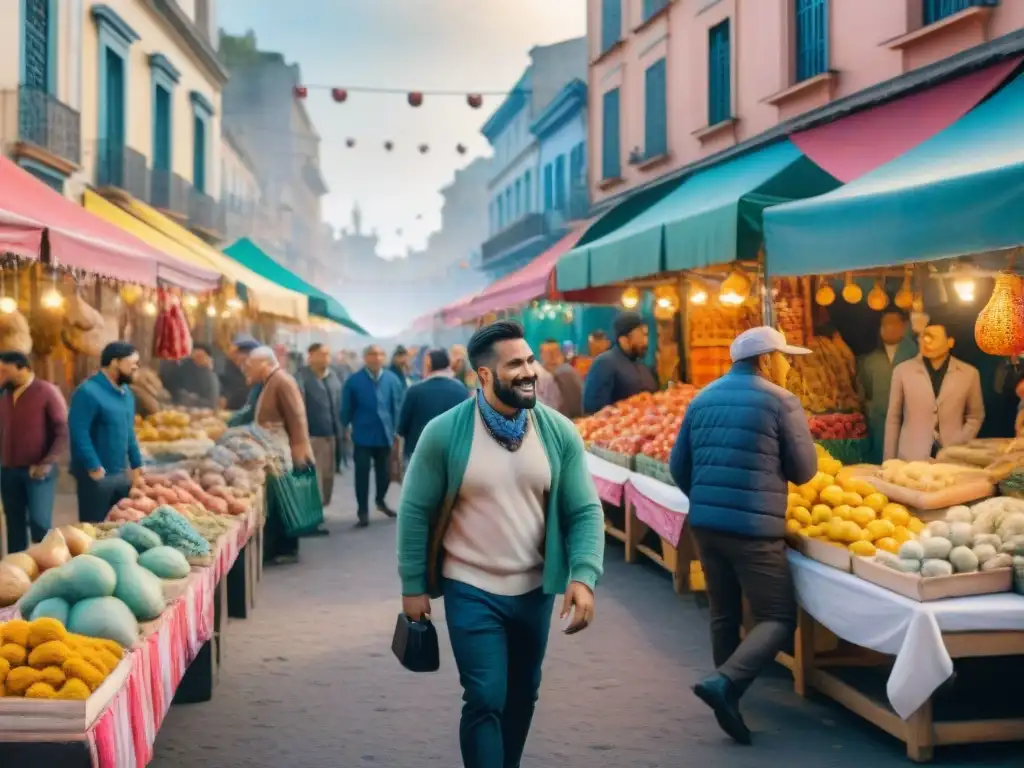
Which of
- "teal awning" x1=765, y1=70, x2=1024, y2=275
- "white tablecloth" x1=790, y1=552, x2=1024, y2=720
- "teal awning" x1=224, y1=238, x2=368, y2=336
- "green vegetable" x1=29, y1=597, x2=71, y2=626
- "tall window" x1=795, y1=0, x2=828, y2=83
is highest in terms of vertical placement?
"tall window" x1=795, y1=0, x2=828, y2=83

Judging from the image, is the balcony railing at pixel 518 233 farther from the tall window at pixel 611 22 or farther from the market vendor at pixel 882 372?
the market vendor at pixel 882 372

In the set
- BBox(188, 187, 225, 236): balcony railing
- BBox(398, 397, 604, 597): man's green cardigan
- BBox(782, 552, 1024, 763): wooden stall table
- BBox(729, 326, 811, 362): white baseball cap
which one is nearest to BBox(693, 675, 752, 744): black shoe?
BBox(782, 552, 1024, 763): wooden stall table

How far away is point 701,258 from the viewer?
8.44 m

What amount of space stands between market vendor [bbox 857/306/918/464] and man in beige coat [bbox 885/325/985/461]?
5.03 ft

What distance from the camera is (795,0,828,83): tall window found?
1270 centimetres

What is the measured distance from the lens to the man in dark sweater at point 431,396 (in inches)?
427

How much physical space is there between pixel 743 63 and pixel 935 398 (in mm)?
7480

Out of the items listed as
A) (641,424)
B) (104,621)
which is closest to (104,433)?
(104,621)

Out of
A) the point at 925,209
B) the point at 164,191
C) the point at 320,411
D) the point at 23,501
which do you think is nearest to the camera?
the point at 925,209

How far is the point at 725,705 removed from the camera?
5207mm

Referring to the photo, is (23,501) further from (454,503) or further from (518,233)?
(518,233)

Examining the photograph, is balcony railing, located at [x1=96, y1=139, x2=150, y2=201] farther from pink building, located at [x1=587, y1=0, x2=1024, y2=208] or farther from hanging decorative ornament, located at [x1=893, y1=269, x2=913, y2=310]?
hanging decorative ornament, located at [x1=893, y1=269, x2=913, y2=310]

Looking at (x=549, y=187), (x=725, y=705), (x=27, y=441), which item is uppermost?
(x=549, y=187)

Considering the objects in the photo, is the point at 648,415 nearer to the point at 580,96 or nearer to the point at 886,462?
the point at 886,462
